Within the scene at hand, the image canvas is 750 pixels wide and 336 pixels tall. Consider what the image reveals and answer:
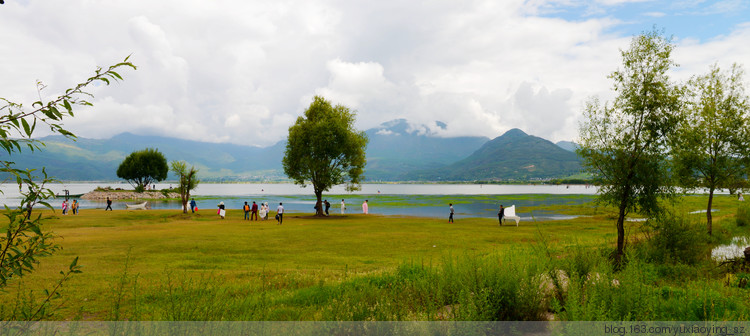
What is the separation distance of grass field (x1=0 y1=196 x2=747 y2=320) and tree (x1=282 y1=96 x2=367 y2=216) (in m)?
19.5

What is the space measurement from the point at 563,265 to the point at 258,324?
26.1ft

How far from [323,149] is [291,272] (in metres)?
36.6

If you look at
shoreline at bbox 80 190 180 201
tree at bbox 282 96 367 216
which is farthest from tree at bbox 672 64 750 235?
shoreline at bbox 80 190 180 201

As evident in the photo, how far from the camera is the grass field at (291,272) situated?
7.69 metres

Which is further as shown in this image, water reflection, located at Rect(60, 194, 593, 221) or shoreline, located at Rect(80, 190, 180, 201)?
shoreline, located at Rect(80, 190, 180, 201)

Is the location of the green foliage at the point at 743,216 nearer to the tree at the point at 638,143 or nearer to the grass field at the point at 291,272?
the grass field at the point at 291,272

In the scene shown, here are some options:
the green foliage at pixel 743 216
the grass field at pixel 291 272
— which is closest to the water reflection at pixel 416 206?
the green foliage at pixel 743 216

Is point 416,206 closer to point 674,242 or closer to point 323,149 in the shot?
point 323,149

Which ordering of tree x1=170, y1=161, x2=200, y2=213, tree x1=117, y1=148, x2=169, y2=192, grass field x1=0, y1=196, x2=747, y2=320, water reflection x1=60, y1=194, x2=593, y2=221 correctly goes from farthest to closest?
tree x1=117, y1=148, x2=169, y2=192
water reflection x1=60, y1=194, x2=593, y2=221
tree x1=170, y1=161, x2=200, y2=213
grass field x1=0, y1=196, x2=747, y2=320

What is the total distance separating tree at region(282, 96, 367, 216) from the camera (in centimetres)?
5056

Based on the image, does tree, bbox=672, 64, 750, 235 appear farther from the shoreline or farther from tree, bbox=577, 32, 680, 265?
the shoreline

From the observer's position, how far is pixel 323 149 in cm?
5053

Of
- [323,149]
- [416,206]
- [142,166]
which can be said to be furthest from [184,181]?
[142,166]

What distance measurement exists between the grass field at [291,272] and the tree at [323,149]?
1951 cm
